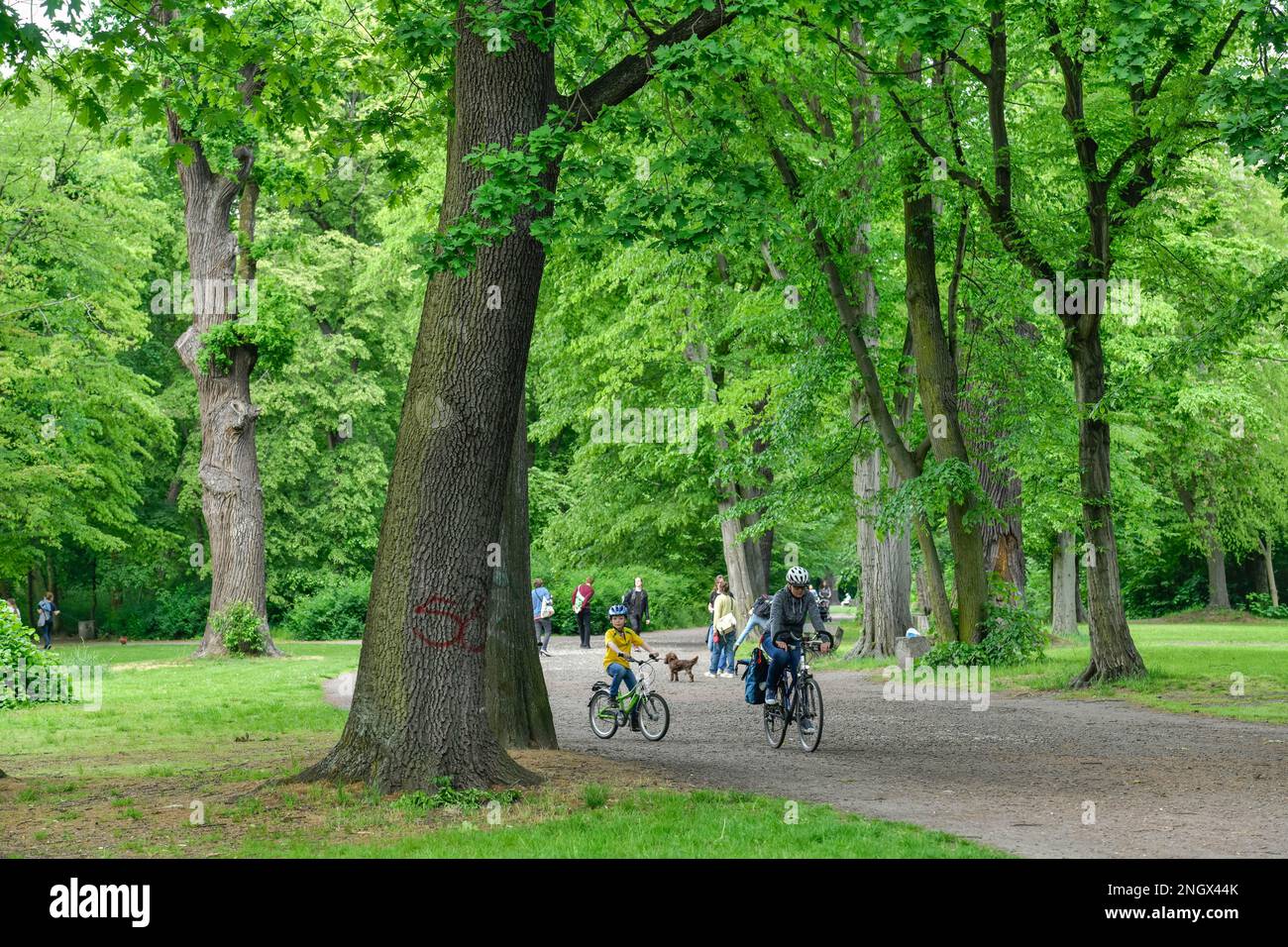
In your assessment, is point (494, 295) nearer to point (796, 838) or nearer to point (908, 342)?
point (796, 838)

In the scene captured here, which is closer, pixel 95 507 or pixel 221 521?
pixel 221 521

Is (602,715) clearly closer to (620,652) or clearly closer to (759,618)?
(620,652)

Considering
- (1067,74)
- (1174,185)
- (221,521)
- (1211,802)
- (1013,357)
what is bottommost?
(1211,802)

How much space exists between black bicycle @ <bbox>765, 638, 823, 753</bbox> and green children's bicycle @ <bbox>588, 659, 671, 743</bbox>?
55.5 inches

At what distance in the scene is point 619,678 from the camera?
16.9m

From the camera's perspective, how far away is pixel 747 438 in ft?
89.9

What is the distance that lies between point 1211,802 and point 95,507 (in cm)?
3463

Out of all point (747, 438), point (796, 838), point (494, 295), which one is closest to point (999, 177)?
point (747, 438)

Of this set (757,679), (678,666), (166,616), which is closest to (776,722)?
(757,679)

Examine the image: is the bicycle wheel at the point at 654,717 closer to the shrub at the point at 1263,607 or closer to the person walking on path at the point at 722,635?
the person walking on path at the point at 722,635

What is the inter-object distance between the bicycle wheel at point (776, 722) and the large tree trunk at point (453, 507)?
4.77 m

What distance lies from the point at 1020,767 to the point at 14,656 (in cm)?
1401

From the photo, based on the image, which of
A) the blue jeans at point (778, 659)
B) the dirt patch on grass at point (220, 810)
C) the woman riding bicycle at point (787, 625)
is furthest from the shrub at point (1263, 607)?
the dirt patch on grass at point (220, 810)

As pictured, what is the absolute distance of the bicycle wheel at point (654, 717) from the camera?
1662 centimetres
